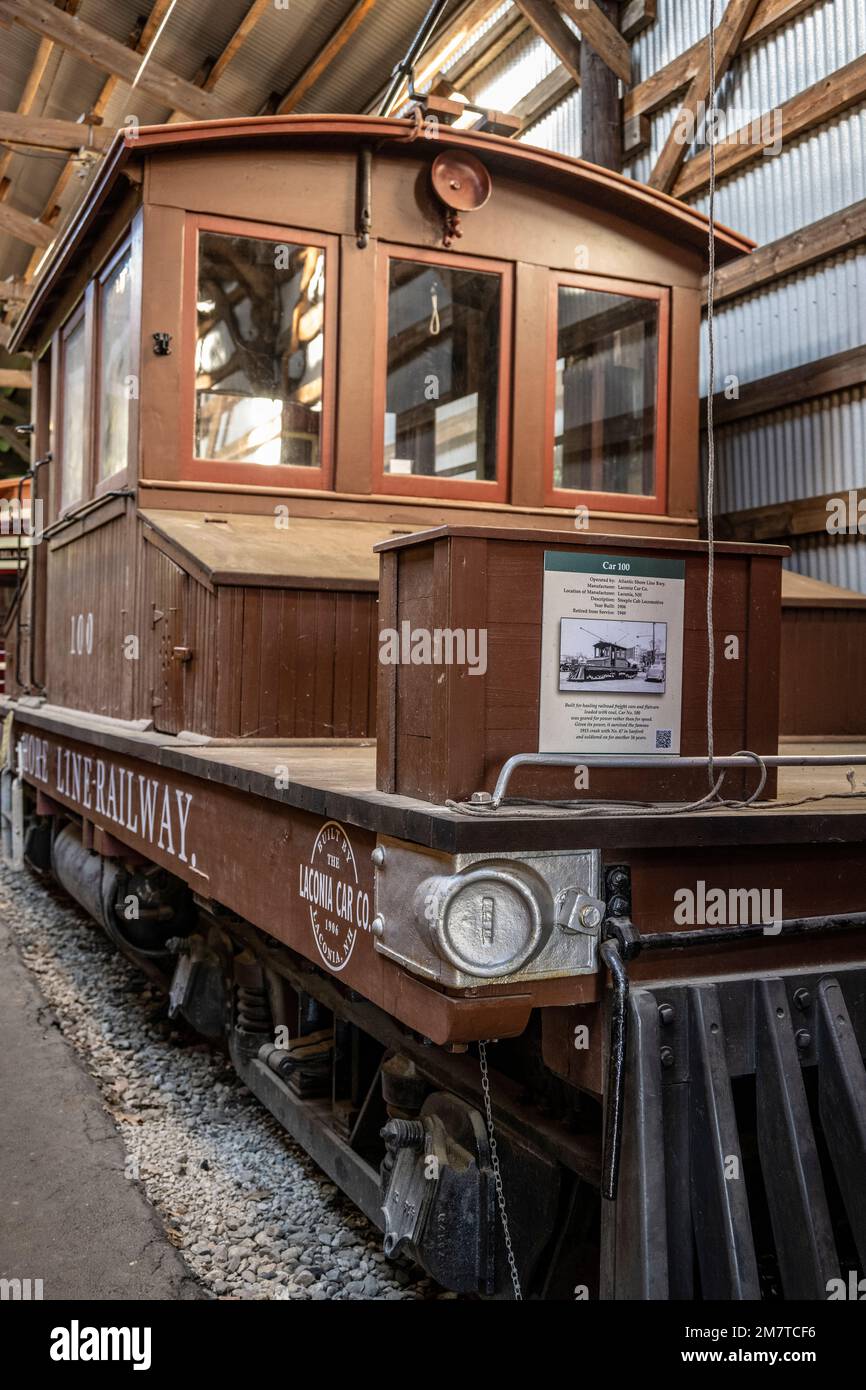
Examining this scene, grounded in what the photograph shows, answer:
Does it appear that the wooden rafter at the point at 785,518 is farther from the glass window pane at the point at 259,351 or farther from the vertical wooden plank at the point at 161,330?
the vertical wooden plank at the point at 161,330

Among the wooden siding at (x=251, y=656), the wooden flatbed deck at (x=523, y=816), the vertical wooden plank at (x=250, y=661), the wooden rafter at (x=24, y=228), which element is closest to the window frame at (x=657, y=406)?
the wooden siding at (x=251, y=656)

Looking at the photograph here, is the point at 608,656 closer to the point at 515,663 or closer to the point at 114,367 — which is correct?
the point at 515,663

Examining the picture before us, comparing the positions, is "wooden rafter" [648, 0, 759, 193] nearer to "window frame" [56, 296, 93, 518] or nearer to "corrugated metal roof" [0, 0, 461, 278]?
"corrugated metal roof" [0, 0, 461, 278]

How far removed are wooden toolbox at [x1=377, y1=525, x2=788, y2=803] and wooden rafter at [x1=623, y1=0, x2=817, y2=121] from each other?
204 inches

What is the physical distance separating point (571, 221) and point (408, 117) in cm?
90

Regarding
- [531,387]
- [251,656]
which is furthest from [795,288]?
[251,656]

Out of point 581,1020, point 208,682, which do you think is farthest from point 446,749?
point 208,682

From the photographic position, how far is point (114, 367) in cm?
547

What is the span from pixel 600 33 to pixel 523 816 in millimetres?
7138

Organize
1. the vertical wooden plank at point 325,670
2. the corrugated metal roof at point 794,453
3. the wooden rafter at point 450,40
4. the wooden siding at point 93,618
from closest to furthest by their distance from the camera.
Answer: the vertical wooden plank at point 325,670, the wooden siding at point 93,618, the corrugated metal roof at point 794,453, the wooden rafter at point 450,40

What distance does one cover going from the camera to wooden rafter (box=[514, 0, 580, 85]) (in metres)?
7.82

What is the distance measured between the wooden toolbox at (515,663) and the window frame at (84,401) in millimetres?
3790

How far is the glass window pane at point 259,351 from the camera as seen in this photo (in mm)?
4809

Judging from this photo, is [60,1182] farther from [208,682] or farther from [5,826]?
[5,826]
